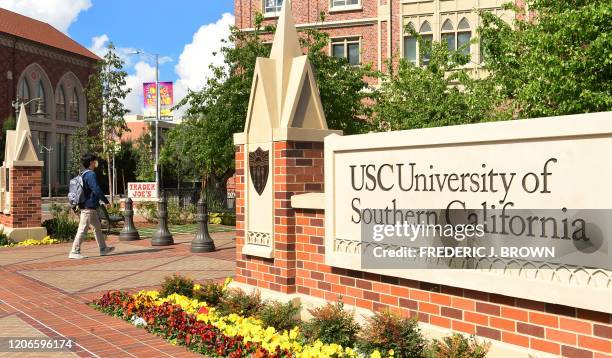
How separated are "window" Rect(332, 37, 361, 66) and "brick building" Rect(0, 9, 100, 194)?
3353cm

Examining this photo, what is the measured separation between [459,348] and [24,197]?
1454 cm

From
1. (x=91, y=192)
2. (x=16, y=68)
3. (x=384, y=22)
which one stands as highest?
(x=16, y=68)

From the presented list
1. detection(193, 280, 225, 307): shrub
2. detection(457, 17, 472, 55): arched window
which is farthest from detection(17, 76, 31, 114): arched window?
detection(193, 280, 225, 307): shrub

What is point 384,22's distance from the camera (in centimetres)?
3284

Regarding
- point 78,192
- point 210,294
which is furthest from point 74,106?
point 210,294

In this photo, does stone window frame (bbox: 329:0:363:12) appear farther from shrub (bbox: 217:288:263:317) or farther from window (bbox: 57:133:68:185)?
window (bbox: 57:133:68:185)

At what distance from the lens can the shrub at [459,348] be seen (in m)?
4.50

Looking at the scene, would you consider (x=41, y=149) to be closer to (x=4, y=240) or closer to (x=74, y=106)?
(x=74, y=106)

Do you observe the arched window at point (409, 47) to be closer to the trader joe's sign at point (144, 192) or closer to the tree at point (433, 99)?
the tree at point (433, 99)

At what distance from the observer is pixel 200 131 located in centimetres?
2172

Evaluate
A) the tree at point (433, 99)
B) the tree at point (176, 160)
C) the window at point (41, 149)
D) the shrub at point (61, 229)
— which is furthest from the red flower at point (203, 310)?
the window at point (41, 149)

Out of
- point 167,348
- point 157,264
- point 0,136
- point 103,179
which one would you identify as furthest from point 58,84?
point 167,348

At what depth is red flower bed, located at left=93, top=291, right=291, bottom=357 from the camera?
17.6 feet

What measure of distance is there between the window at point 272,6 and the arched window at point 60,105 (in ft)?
114
